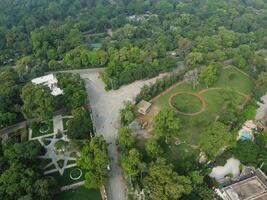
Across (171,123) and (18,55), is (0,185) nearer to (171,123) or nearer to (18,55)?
(171,123)

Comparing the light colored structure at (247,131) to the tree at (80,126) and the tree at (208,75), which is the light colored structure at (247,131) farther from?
the tree at (80,126)

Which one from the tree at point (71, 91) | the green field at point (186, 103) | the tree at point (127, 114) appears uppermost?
the tree at point (71, 91)

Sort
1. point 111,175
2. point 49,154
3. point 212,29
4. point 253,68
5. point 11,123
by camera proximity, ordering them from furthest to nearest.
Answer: point 212,29 < point 253,68 < point 11,123 < point 49,154 < point 111,175

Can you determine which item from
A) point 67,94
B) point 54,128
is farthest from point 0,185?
point 67,94

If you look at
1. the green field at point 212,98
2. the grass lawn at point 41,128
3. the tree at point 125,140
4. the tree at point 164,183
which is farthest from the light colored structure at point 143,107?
the grass lawn at point 41,128

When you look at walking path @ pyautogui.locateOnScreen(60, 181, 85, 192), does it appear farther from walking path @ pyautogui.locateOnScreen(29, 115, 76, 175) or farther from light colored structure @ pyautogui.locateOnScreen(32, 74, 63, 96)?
light colored structure @ pyautogui.locateOnScreen(32, 74, 63, 96)
